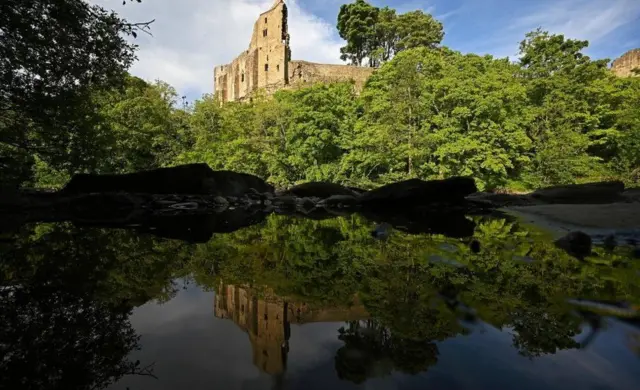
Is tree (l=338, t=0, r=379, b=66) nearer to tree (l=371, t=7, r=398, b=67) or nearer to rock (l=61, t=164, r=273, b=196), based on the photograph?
tree (l=371, t=7, r=398, b=67)

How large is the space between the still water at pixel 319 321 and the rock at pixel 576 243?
19cm

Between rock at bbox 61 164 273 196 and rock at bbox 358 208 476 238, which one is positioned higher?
rock at bbox 61 164 273 196

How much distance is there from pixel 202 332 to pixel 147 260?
5.22 ft

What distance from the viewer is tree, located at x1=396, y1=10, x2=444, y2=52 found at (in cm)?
4500

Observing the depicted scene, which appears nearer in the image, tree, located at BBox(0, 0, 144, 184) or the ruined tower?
tree, located at BBox(0, 0, 144, 184)

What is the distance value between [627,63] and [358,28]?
103 ft

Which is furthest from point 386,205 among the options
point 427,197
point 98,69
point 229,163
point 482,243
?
point 229,163

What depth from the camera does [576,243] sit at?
3088 mm

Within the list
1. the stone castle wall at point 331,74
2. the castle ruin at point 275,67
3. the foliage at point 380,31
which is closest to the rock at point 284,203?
the castle ruin at point 275,67

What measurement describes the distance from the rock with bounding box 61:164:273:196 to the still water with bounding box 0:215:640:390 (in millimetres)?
7194

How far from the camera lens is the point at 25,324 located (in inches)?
50.8

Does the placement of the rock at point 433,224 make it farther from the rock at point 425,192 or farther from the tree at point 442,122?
the tree at point 442,122

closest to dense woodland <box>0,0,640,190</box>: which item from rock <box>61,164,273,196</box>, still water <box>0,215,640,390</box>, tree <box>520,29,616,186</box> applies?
tree <box>520,29,616,186</box>

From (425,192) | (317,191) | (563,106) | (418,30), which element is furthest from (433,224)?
(418,30)
